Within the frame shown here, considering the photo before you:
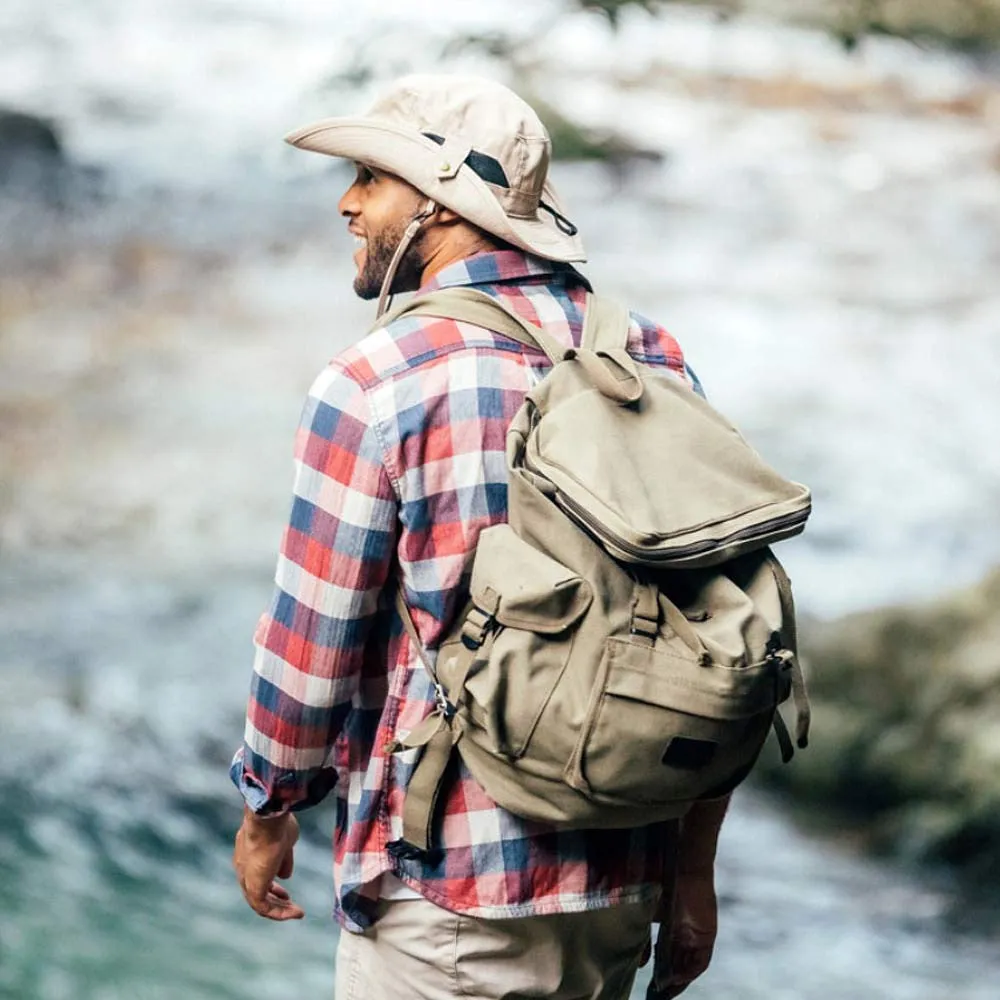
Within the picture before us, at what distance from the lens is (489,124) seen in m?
1.32

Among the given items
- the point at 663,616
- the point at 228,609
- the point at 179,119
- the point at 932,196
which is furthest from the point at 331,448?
the point at 932,196

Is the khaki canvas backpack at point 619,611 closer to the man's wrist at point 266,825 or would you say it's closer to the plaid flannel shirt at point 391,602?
the plaid flannel shirt at point 391,602

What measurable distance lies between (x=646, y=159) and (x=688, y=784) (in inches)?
89.6

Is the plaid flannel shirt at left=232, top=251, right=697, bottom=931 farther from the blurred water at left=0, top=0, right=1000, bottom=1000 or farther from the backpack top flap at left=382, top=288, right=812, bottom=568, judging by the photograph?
the blurred water at left=0, top=0, right=1000, bottom=1000

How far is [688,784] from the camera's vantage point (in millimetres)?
1170

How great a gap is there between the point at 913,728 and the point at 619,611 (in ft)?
7.00

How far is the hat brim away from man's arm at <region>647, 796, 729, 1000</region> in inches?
21.6

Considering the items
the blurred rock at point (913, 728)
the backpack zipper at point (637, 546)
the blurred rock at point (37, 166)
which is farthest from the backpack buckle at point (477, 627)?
Result: the blurred rock at point (37, 166)

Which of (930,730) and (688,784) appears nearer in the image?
(688,784)

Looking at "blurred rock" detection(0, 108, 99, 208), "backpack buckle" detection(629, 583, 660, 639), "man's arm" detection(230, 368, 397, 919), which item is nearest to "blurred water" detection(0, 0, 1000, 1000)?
"blurred rock" detection(0, 108, 99, 208)

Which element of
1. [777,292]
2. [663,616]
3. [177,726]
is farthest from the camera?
[777,292]

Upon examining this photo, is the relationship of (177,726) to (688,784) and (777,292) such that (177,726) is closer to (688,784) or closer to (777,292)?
(777,292)

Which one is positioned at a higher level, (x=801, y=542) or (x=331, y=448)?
(x=331, y=448)

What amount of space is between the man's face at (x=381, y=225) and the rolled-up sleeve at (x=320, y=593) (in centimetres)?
18
